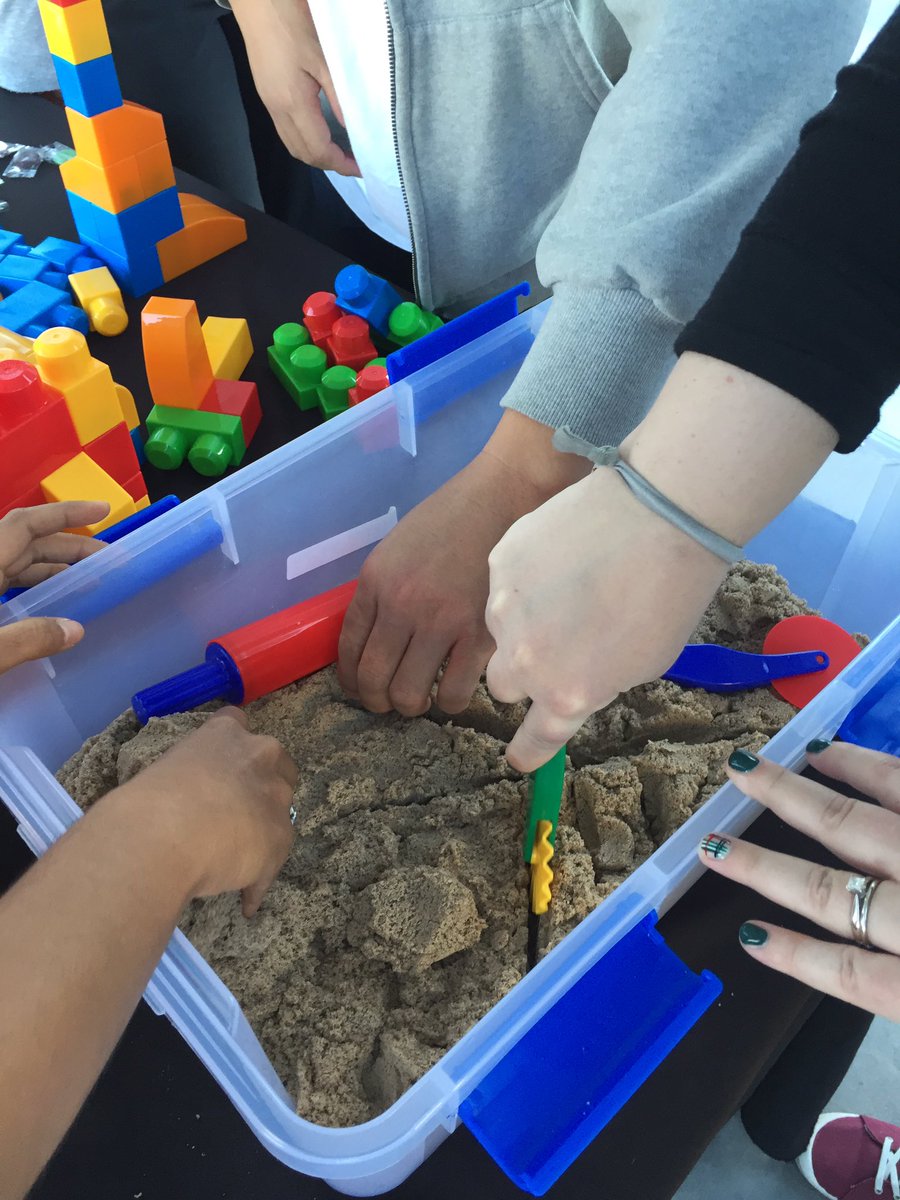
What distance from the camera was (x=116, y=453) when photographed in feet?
2.53

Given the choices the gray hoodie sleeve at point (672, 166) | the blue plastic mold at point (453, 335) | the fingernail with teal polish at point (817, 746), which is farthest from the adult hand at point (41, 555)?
the fingernail with teal polish at point (817, 746)

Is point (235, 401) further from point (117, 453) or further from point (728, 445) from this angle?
point (728, 445)

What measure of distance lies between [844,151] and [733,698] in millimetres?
446

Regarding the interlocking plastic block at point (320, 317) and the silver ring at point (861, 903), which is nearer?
the silver ring at point (861, 903)

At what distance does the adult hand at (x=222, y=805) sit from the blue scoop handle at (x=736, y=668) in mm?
321

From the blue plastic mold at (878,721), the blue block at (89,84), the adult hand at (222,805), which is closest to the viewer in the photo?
the adult hand at (222,805)

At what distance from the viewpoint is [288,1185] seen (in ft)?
1.56

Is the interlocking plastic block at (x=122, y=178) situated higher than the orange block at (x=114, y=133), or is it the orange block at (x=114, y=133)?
the orange block at (x=114, y=133)

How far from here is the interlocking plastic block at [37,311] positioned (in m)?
0.90

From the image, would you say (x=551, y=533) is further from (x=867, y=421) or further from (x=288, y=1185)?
(x=288, y=1185)

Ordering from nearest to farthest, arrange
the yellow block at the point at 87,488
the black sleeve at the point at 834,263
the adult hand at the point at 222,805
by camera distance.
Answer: the black sleeve at the point at 834,263, the adult hand at the point at 222,805, the yellow block at the point at 87,488

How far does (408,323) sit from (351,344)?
0.21 feet

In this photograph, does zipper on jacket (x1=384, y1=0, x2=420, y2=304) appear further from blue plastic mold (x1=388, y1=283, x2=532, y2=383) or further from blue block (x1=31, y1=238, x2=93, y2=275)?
blue block (x1=31, y1=238, x2=93, y2=275)

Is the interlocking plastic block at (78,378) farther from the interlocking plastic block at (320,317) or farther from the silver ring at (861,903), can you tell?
the silver ring at (861,903)
